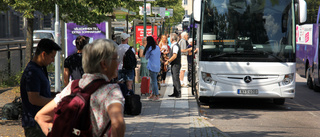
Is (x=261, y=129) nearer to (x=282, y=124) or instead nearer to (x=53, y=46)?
(x=282, y=124)

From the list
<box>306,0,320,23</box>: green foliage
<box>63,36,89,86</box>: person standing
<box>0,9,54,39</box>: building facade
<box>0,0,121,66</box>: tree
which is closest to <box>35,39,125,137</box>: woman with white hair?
<box>63,36,89,86</box>: person standing

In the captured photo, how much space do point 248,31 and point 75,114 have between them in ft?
31.8

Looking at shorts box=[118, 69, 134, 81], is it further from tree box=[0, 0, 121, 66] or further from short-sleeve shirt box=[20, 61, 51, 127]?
short-sleeve shirt box=[20, 61, 51, 127]

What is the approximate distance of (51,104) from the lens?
9.87 feet

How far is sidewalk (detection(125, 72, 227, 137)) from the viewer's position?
7.88 meters

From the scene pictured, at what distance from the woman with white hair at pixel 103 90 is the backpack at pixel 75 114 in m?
0.02

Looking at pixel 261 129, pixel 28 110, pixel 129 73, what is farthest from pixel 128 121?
Result: pixel 28 110

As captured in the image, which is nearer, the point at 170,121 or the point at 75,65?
the point at 75,65

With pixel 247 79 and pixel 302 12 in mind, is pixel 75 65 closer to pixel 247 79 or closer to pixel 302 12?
pixel 247 79

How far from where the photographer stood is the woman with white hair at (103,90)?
2.64 m

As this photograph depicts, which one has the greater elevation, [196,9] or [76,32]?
[196,9]

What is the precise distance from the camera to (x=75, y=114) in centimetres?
269

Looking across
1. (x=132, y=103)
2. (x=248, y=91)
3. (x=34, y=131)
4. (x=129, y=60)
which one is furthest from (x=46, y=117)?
(x=248, y=91)

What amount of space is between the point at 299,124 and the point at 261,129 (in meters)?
1.13
